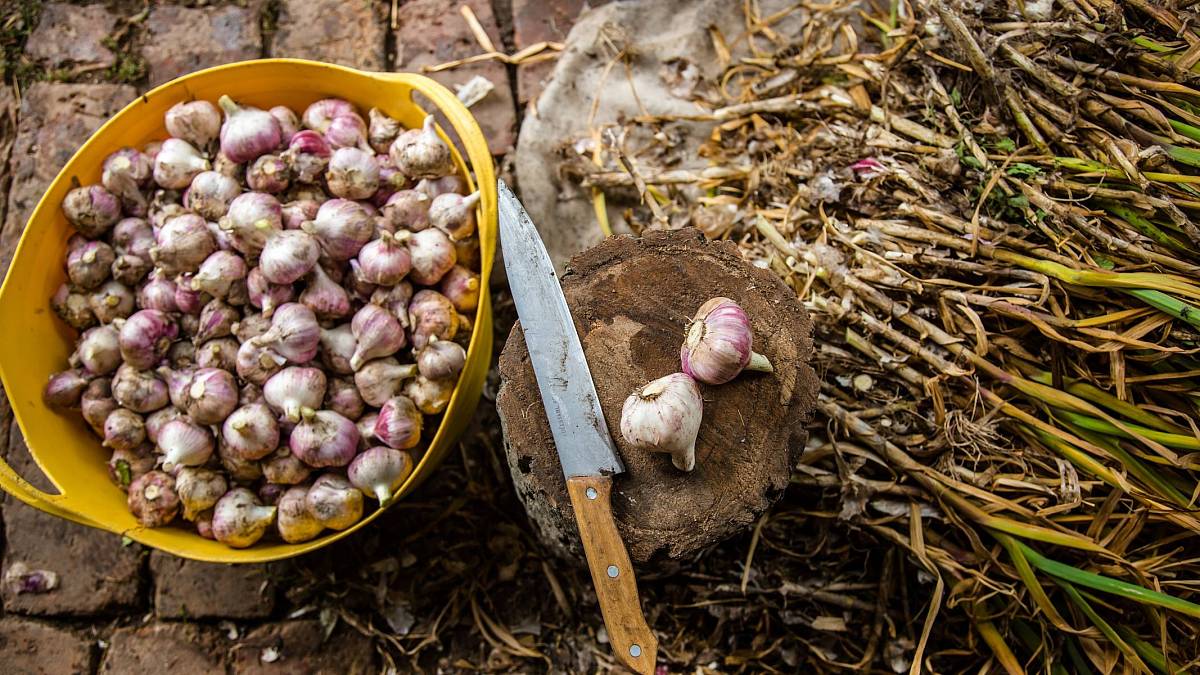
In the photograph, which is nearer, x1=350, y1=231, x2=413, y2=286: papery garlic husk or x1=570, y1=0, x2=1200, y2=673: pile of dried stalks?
x1=570, y1=0, x2=1200, y2=673: pile of dried stalks

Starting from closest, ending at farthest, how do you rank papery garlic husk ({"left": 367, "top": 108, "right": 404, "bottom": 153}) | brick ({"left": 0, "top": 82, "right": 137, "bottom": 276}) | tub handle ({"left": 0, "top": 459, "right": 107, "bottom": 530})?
tub handle ({"left": 0, "top": 459, "right": 107, "bottom": 530}) < papery garlic husk ({"left": 367, "top": 108, "right": 404, "bottom": 153}) < brick ({"left": 0, "top": 82, "right": 137, "bottom": 276})

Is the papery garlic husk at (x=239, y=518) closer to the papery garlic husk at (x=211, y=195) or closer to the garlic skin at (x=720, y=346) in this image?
the papery garlic husk at (x=211, y=195)

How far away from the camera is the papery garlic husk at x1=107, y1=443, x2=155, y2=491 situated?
1729 millimetres

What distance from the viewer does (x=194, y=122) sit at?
71.8 inches

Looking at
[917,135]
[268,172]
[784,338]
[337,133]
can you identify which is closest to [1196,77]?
[917,135]

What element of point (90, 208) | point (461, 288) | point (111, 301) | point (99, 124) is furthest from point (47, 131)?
point (461, 288)

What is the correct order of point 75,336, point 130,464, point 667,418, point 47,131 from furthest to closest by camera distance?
point 47,131, point 75,336, point 130,464, point 667,418

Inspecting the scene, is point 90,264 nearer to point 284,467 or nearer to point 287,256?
point 287,256

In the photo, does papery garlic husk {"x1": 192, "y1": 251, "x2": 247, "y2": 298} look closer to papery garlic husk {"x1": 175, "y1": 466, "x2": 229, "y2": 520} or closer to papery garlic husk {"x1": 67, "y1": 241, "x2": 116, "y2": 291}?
papery garlic husk {"x1": 67, "y1": 241, "x2": 116, "y2": 291}

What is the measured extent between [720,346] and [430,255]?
28.0 inches

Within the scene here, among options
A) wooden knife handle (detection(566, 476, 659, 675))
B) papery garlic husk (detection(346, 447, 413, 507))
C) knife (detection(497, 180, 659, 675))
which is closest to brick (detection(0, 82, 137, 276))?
papery garlic husk (detection(346, 447, 413, 507))

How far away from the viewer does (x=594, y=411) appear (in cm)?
141

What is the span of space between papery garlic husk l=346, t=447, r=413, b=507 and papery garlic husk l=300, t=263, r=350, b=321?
0.31m

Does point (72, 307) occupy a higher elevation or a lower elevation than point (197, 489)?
higher
